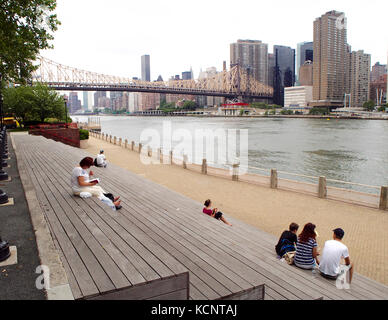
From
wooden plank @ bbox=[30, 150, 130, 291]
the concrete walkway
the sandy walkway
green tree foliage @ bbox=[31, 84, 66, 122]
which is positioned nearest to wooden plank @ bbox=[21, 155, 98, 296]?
wooden plank @ bbox=[30, 150, 130, 291]

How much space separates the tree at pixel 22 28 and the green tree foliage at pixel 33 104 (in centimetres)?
1990

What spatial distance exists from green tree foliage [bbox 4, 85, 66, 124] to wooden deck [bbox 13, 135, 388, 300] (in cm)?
3156

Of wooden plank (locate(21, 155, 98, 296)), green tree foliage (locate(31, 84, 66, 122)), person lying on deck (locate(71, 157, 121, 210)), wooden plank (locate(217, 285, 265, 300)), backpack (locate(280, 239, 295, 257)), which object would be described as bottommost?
backpack (locate(280, 239, 295, 257))

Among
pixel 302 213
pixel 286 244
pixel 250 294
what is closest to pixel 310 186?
pixel 302 213

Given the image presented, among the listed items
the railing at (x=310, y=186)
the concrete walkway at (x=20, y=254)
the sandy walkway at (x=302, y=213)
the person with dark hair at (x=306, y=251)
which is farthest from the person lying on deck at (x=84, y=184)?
the railing at (x=310, y=186)

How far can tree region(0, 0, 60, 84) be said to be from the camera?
13031 mm

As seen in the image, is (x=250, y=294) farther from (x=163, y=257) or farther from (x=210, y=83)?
(x=210, y=83)

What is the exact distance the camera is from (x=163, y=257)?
3645 millimetres

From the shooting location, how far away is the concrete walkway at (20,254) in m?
3.18

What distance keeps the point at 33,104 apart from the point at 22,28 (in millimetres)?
22818

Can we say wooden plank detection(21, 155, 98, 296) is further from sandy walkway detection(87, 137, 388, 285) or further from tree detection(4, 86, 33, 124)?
tree detection(4, 86, 33, 124)
